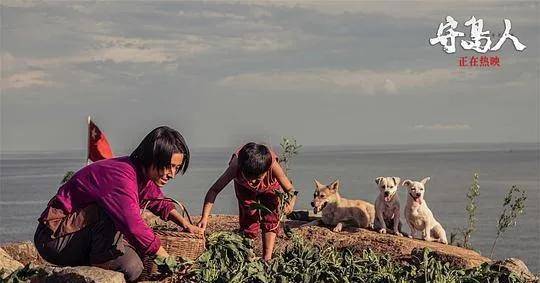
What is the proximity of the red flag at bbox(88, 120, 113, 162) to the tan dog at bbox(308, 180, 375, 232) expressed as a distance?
11.0 ft

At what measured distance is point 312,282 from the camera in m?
8.12

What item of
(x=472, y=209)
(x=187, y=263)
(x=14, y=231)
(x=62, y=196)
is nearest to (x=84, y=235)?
(x=62, y=196)

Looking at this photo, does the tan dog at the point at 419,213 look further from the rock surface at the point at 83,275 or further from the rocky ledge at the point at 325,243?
the rock surface at the point at 83,275

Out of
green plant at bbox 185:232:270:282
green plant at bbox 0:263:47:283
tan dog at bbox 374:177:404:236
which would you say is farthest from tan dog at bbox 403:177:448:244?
green plant at bbox 0:263:47:283

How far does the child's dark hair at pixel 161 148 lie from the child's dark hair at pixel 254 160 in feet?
5.51

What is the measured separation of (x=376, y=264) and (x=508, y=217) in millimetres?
6054

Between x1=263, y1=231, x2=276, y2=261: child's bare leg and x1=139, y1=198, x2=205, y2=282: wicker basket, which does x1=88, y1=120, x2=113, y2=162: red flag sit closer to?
x1=263, y1=231, x2=276, y2=261: child's bare leg

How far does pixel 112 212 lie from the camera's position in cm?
752

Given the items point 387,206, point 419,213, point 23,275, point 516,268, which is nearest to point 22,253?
point 23,275

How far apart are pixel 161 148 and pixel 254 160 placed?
1.92 metres

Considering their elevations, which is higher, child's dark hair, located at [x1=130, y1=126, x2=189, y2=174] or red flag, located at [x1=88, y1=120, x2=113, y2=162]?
child's dark hair, located at [x1=130, y1=126, x2=189, y2=174]

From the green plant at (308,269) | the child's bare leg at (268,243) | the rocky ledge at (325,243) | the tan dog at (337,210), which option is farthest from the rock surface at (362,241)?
the green plant at (308,269)

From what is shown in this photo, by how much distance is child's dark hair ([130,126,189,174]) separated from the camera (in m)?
7.61

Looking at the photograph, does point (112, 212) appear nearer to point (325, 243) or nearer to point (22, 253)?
point (22, 253)
